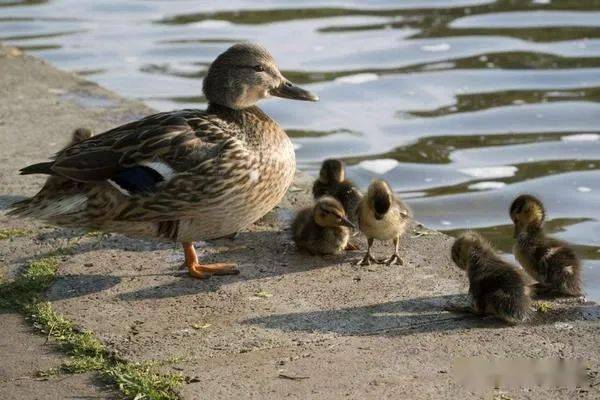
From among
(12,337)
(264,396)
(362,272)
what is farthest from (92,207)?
(264,396)

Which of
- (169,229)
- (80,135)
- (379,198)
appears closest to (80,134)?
(80,135)

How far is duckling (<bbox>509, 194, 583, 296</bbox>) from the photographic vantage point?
5.98 metres

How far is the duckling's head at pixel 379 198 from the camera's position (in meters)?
6.54

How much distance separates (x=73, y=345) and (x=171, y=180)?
117cm

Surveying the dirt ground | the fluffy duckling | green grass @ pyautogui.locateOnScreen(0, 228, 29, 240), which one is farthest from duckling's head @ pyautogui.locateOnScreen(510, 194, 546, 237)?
green grass @ pyautogui.locateOnScreen(0, 228, 29, 240)

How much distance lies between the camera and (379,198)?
6.62 metres

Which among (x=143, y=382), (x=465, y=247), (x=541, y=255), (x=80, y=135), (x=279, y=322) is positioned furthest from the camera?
(x=80, y=135)

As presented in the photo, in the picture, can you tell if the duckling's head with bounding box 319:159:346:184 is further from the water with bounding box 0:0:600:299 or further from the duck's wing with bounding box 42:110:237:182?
the water with bounding box 0:0:600:299

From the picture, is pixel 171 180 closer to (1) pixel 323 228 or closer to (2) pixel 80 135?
(1) pixel 323 228

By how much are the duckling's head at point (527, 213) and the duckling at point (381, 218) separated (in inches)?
23.8

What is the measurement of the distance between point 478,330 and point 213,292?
138 centimetres

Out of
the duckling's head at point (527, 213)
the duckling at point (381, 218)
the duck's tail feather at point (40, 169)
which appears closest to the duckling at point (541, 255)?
the duckling's head at point (527, 213)

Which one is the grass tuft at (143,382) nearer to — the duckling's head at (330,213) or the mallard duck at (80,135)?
the duckling's head at (330,213)

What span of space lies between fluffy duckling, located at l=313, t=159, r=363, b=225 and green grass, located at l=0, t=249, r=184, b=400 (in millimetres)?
1805
